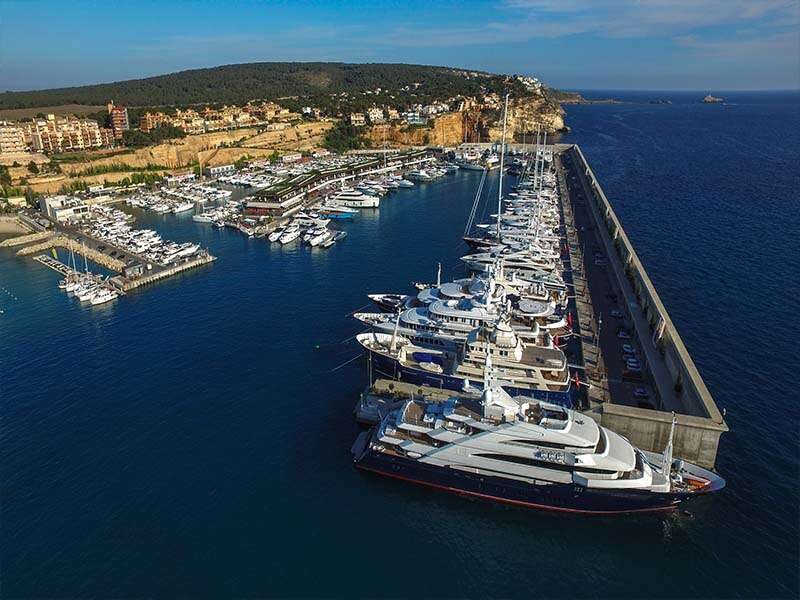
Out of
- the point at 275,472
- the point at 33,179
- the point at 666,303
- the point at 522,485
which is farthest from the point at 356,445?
the point at 33,179

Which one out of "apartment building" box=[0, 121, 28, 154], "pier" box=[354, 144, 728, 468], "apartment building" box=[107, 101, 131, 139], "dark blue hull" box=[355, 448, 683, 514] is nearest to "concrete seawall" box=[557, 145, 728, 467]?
"pier" box=[354, 144, 728, 468]

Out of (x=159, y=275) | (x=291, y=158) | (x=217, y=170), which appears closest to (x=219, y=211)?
(x=159, y=275)

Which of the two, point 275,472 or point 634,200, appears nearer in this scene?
point 275,472

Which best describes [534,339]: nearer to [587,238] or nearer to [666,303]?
[666,303]

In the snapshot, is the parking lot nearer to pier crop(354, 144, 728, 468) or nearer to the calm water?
Result: pier crop(354, 144, 728, 468)

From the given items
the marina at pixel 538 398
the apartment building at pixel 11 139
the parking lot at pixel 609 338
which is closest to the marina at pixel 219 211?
the marina at pixel 538 398

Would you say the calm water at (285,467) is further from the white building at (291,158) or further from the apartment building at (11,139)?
the white building at (291,158)

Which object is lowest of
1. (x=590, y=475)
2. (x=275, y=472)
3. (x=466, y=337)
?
(x=275, y=472)
